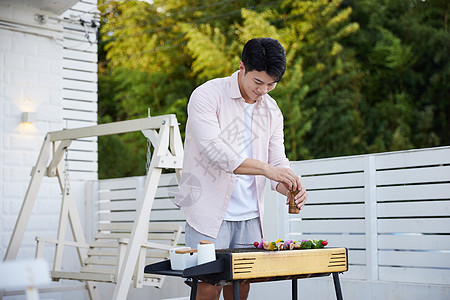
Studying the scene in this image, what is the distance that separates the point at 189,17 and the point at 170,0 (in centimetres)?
72

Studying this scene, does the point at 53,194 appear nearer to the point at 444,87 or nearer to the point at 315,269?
the point at 315,269

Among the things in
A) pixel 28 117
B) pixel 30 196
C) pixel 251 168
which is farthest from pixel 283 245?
pixel 28 117

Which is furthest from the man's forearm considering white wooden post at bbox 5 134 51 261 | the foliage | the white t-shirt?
the foliage

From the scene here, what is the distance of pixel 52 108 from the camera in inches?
241

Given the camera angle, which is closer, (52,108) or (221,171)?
(221,171)

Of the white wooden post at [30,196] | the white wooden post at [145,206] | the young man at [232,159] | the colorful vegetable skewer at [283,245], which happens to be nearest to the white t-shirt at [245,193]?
the young man at [232,159]

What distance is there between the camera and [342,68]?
12.0 meters

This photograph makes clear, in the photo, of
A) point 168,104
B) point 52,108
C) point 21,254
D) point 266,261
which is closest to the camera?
point 266,261

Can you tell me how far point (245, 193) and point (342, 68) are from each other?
9.99 m

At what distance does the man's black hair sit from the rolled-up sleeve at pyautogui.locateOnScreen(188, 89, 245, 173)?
0.61 feet

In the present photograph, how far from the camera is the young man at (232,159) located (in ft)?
7.41

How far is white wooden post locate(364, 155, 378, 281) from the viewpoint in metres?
4.03

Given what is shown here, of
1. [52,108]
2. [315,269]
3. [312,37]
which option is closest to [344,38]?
[312,37]

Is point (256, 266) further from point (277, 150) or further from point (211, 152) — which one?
point (277, 150)
